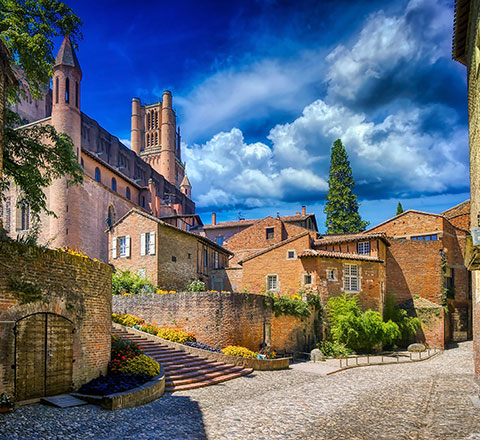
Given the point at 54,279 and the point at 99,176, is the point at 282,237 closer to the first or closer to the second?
the point at 99,176

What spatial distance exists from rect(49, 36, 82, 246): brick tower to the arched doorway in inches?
1129

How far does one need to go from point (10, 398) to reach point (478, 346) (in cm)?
1449

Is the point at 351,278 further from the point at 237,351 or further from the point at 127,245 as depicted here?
the point at 127,245

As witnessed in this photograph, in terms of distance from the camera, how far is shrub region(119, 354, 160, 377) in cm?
1446

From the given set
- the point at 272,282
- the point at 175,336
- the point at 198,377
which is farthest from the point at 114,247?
the point at 198,377

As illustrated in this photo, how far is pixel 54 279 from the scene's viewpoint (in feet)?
39.0

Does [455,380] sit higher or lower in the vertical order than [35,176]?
lower

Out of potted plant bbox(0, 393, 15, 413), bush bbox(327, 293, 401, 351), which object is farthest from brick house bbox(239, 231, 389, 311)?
potted plant bbox(0, 393, 15, 413)

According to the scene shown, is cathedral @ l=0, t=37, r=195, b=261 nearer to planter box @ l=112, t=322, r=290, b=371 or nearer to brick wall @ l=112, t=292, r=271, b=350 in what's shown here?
brick wall @ l=112, t=292, r=271, b=350

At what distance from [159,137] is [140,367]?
3183 inches

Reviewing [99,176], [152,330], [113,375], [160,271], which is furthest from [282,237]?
[113,375]

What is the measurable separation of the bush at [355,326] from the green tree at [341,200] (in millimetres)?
18698

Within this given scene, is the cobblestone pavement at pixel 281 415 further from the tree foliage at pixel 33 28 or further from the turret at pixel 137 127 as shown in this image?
the turret at pixel 137 127

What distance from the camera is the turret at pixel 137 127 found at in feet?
300
